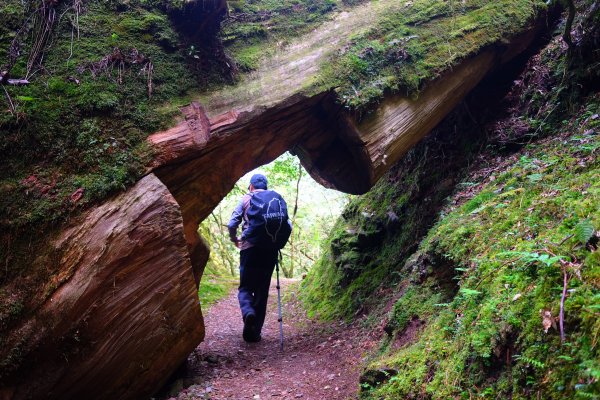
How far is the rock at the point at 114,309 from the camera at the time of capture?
3.90 m

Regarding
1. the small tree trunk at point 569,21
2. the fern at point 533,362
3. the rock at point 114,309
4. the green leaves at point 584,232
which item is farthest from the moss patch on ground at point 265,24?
the fern at point 533,362

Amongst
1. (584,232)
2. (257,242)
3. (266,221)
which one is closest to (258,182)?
(266,221)

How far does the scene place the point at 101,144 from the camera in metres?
4.79

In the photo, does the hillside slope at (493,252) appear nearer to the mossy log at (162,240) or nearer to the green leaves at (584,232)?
the green leaves at (584,232)

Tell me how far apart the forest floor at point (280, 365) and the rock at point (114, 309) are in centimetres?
77

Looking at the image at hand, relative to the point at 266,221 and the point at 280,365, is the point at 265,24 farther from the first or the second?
the point at 280,365

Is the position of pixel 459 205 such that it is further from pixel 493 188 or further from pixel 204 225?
pixel 204 225

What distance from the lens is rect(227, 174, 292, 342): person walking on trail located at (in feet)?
23.9

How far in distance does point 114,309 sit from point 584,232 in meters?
4.23

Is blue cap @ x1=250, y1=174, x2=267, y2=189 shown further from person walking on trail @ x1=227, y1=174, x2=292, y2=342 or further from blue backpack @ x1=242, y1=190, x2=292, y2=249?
blue backpack @ x1=242, y1=190, x2=292, y2=249

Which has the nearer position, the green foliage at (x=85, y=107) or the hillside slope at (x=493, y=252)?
the hillside slope at (x=493, y=252)

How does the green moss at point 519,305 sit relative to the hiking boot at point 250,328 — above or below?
above

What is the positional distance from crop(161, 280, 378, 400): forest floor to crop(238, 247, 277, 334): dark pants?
721mm

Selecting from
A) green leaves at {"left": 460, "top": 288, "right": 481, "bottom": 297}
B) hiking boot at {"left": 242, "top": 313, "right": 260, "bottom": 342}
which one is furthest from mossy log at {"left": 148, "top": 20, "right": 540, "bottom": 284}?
green leaves at {"left": 460, "top": 288, "right": 481, "bottom": 297}
